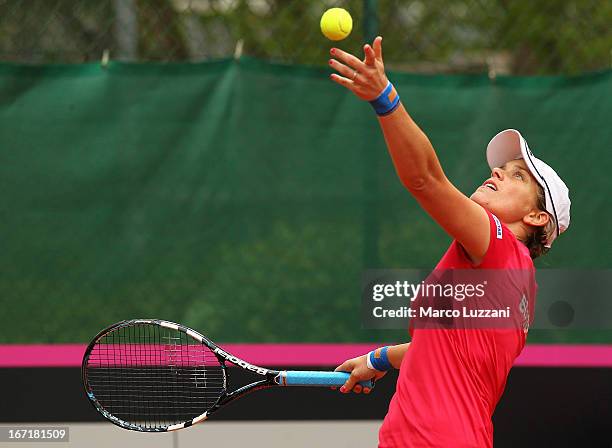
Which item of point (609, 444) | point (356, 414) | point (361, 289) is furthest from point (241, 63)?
point (609, 444)

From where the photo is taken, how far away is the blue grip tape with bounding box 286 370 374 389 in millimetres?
3020

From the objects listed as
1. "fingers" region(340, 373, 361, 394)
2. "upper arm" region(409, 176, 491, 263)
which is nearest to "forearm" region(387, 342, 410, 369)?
"fingers" region(340, 373, 361, 394)

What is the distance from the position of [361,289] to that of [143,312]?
3.55 ft

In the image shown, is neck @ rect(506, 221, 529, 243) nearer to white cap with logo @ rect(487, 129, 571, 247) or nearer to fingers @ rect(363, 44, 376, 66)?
white cap with logo @ rect(487, 129, 571, 247)

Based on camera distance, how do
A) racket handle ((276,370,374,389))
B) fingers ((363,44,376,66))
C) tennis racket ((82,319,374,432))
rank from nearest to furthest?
fingers ((363,44,376,66)) < racket handle ((276,370,374,389)) < tennis racket ((82,319,374,432))

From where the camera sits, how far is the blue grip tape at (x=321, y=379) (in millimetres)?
3020

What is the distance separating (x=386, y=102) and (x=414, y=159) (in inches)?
5.5

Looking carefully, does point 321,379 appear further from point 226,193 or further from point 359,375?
point 226,193

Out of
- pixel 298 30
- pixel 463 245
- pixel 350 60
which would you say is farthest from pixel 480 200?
pixel 298 30

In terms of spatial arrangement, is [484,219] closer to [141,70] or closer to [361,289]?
[361,289]

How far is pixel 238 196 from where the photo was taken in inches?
196

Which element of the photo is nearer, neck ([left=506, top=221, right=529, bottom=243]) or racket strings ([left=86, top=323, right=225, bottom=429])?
neck ([left=506, top=221, right=529, bottom=243])

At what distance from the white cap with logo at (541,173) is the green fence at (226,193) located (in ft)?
7.35

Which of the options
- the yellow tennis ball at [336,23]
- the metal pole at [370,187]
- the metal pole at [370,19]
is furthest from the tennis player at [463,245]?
the metal pole at [370,19]
